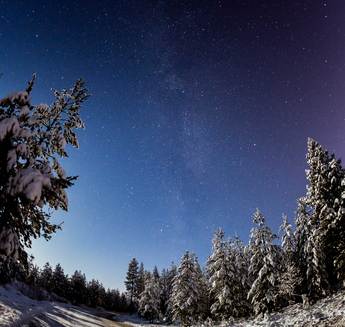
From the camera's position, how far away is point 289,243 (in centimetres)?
4112

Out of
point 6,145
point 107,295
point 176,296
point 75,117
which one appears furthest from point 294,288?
point 107,295

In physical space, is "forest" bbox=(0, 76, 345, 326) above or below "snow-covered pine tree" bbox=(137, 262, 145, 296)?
above

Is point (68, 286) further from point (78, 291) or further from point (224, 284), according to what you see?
point (224, 284)

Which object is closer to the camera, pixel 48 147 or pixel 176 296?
pixel 48 147

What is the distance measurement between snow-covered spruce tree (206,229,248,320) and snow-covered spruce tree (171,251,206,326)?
9.32 ft

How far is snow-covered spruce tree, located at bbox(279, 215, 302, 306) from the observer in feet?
109

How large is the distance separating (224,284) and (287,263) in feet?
29.8

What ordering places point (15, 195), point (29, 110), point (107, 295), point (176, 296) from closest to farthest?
1. point (15, 195)
2. point (29, 110)
3. point (176, 296)
4. point (107, 295)

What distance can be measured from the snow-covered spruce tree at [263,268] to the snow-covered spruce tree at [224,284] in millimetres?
2312

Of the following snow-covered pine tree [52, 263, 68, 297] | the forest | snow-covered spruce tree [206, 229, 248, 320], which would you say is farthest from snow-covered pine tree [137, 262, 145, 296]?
snow-covered spruce tree [206, 229, 248, 320]

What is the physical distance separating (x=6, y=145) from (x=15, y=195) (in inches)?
61.3

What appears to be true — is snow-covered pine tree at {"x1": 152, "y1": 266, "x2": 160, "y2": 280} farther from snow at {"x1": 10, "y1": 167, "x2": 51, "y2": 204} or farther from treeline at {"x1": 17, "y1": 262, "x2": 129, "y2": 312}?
snow at {"x1": 10, "y1": 167, "x2": 51, "y2": 204}

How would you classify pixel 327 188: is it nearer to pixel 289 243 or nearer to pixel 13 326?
pixel 289 243

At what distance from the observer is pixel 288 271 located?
3566 centimetres
